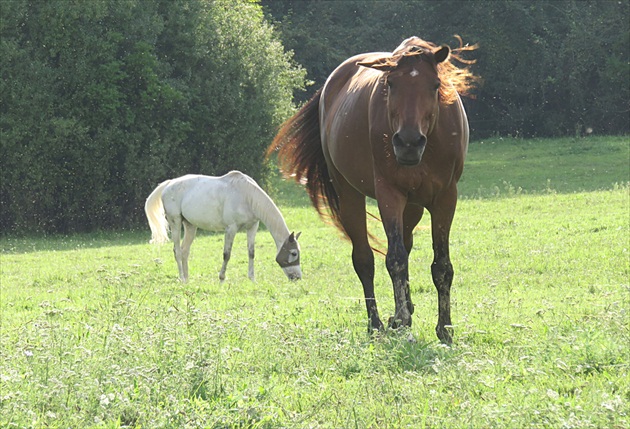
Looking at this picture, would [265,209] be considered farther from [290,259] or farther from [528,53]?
[528,53]

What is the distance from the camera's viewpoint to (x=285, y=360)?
5824mm

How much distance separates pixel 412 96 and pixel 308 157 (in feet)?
8.05

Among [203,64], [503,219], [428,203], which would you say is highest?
[203,64]

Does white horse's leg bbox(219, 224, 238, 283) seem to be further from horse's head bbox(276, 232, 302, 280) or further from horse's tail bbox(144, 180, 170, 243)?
horse's tail bbox(144, 180, 170, 243)

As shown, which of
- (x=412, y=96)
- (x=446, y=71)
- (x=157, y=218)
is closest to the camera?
(x=412, y=96)

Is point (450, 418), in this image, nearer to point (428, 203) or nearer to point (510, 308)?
point (428, 203)

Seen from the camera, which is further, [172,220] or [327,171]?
[172,220]

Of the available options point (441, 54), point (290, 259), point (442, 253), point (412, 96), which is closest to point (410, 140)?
Answer: point (412, 96)

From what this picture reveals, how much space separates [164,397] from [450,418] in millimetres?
1466

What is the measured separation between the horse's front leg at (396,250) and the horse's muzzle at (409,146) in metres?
0.57

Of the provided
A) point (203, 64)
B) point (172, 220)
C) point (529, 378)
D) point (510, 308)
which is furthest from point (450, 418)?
point (203, 64)

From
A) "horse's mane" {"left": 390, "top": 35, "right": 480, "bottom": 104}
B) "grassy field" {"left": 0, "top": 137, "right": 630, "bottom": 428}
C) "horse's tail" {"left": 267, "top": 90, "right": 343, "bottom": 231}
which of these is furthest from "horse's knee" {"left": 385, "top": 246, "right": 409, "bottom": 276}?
"horse's tail" {"left": 267, "top": 90, "right": 343, "bottom": 231}

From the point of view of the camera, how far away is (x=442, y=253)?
22.8 feet

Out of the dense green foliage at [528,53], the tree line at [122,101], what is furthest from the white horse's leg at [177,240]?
the dense green foliage at [528,53]
